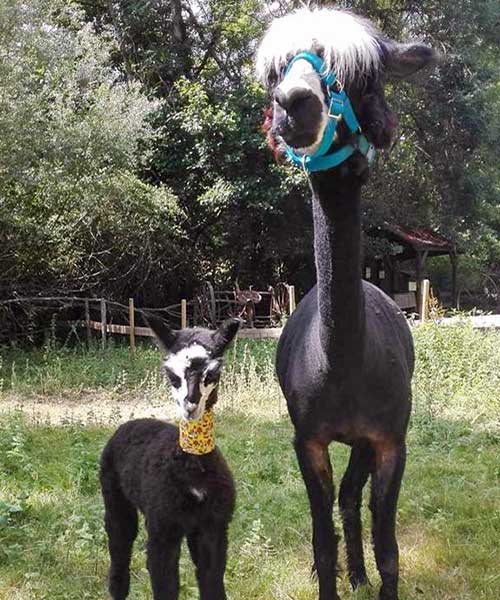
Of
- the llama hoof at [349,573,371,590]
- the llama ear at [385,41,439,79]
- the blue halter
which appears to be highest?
the llama ear at [385,41,439,79]

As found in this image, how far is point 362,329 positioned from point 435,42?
53.1ft

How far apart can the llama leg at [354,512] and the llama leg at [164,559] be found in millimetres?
1241

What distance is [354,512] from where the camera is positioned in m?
3.80

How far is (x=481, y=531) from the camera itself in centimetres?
430

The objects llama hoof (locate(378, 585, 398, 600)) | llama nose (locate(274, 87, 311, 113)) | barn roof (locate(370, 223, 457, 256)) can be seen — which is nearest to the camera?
llama nose (locate(274, 87, 311, 113))

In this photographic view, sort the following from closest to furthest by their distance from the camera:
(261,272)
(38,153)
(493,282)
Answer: (38,153) → (261,272) → (493,282)

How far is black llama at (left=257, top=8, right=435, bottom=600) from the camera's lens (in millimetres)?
2361

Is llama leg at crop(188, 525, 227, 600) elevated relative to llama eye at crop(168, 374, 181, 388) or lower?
lower

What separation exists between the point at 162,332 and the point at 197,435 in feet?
1.46

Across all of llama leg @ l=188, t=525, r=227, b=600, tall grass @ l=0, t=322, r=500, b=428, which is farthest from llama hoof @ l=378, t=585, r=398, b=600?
tall grass @ l=0, t=322, r=500, b=428

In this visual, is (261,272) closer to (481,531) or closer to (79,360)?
(79,360)

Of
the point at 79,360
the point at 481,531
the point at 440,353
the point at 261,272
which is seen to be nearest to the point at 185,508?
the point at 481,531

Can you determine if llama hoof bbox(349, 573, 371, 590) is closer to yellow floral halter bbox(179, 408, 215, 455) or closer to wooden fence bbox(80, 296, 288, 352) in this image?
yellow floral halter bbox(179, 408, 215, 455)

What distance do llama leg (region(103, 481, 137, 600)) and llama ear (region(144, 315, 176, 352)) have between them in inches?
33.2
